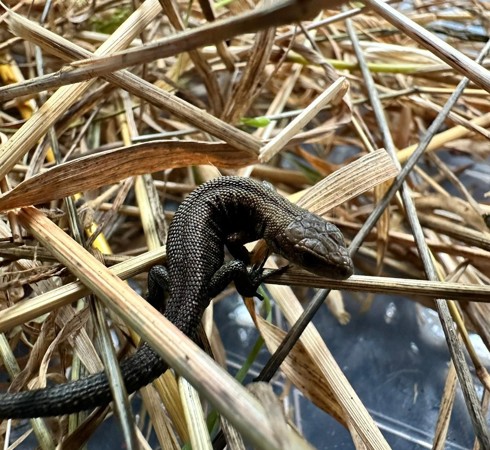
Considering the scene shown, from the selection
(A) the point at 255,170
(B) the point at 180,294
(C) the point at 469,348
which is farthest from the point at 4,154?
(C) the point at 469,348

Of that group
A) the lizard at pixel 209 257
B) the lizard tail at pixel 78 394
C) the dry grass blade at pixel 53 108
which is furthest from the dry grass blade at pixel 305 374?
the dry grass blade at pixel 53 108

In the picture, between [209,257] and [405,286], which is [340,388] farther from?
[209,257]

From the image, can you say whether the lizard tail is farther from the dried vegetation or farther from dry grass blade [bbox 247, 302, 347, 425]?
dry grass blade [bbox 247, 302, 347, 425]

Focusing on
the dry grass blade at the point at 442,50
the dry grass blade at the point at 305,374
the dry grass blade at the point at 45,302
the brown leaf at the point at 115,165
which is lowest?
the dry grass blade at the point at 305,374

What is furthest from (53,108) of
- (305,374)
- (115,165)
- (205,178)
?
(305,374)

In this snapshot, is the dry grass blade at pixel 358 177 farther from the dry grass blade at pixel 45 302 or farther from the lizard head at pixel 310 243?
the dry grass blade at pixel 45 302

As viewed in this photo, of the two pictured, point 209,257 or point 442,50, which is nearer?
point 442,50
